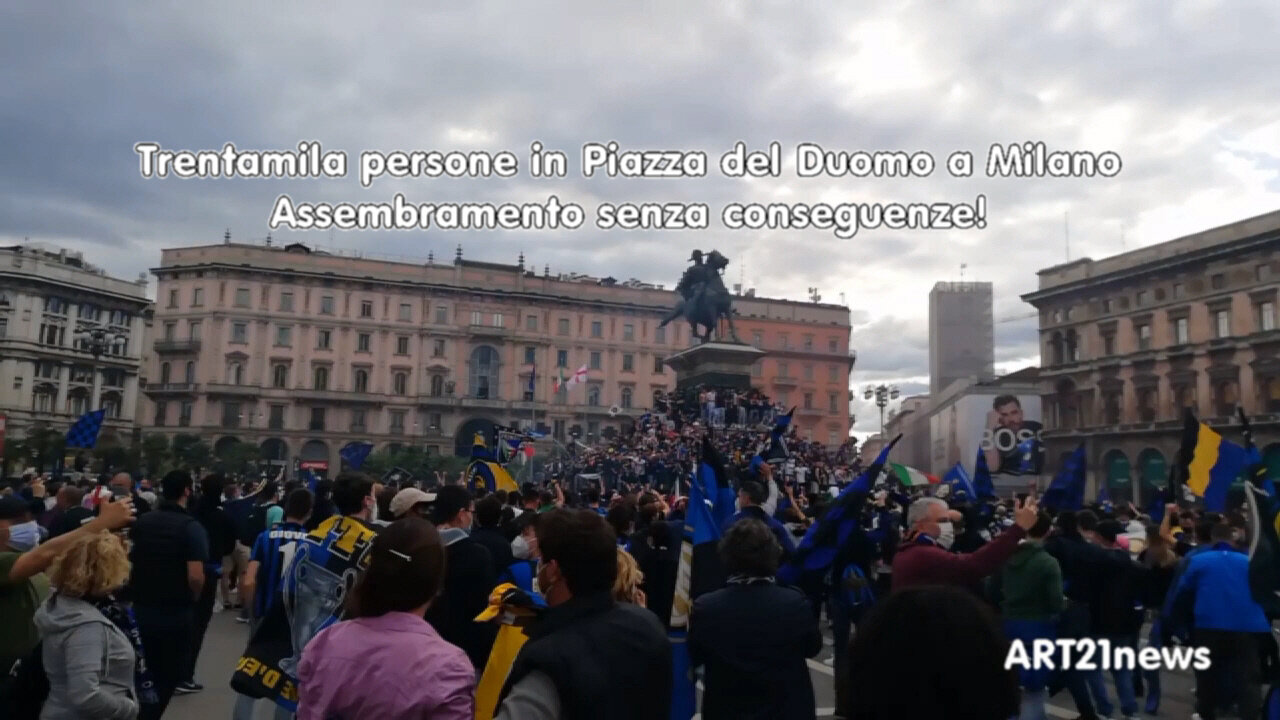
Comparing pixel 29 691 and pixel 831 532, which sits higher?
pixel 831 532

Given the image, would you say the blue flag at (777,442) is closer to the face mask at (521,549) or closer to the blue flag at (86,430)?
the face mask at (521,549)

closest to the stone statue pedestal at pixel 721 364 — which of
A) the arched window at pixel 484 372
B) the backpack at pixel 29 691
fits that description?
the backpack at pixel 29 691

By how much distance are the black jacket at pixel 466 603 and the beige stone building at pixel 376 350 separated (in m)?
59.2

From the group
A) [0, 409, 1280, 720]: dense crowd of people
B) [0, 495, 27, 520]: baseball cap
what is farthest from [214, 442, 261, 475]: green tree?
[0, 495, 27, 520]: baseball cap

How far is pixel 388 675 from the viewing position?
2.79 metres

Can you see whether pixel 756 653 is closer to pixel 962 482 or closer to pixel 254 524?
pixel 962 482

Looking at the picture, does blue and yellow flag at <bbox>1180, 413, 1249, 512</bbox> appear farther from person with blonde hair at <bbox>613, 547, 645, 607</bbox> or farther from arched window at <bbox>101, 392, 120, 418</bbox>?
arched window at <bbox>101, 392, 120, 418</bbox>

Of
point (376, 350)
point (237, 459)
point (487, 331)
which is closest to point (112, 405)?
point (376, 350)

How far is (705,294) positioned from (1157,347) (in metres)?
35.6

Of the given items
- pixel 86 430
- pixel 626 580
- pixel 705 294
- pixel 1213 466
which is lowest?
pixel 626 580

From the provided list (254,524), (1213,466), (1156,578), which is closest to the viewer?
(1213,466)

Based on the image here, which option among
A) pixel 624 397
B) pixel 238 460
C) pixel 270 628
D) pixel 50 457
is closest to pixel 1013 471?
pixel 270 628

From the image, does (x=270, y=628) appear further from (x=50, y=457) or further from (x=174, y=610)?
(x=50, y=457)

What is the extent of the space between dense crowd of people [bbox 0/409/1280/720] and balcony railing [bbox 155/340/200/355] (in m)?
63.7
